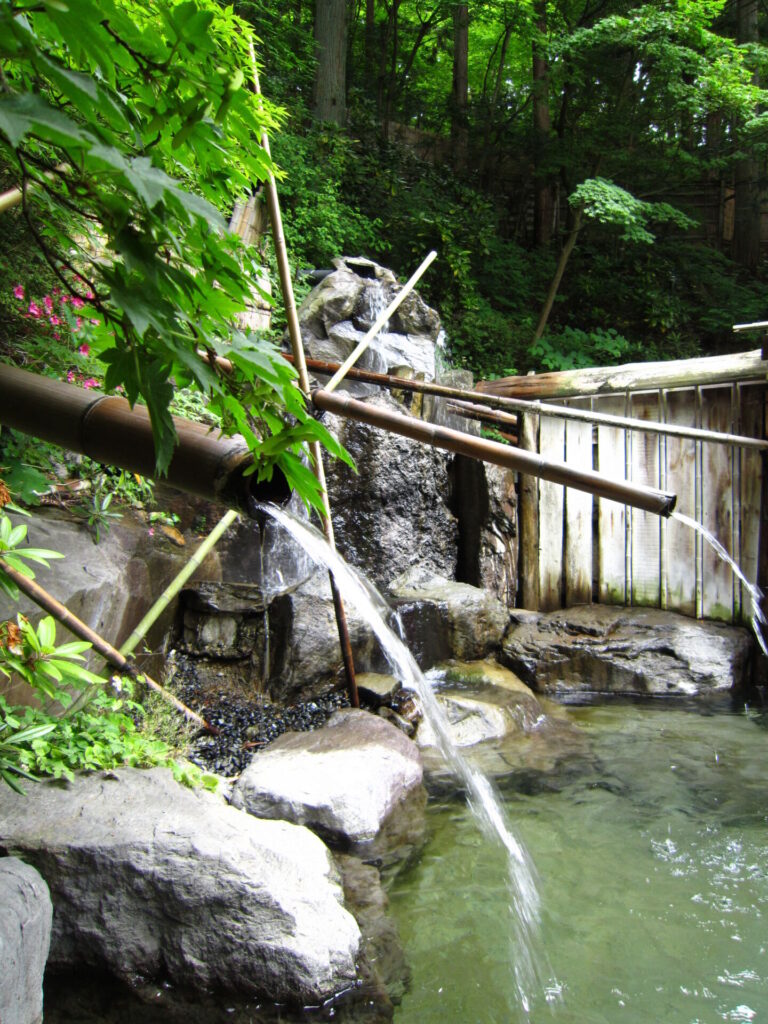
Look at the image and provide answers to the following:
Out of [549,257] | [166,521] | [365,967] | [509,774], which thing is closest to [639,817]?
[509,774]

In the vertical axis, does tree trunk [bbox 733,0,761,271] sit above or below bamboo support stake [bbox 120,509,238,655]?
above

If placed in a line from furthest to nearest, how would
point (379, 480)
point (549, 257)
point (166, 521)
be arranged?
1. point (549, 257)
2. point (379, 480)
3. point (166, 521)

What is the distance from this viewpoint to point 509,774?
4.15 meters

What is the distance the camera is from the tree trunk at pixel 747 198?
1190 cm

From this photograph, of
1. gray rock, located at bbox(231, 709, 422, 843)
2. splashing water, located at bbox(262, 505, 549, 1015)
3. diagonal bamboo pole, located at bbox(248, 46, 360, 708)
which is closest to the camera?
splashing water, located at bbox(262, 505, 549, 1015)

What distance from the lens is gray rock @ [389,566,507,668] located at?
17.9ft

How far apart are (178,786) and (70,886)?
22.5 inches

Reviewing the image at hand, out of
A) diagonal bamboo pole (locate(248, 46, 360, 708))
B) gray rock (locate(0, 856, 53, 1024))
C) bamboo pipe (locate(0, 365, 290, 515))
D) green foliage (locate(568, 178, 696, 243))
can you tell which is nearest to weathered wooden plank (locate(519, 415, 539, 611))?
diagonal bamboo pole (locate(248, 46, 360, 708))

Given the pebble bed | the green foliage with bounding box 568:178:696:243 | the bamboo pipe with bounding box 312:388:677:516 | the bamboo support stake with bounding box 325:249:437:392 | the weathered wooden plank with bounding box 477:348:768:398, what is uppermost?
the green foliage with bounding box 568:178:696:243

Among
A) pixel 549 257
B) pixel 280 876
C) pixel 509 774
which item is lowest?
pixel 509 774

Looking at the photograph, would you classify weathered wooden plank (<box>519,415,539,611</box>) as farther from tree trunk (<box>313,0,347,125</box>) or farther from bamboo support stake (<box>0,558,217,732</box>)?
tree trunk (<box>313,0,347,125</box>)

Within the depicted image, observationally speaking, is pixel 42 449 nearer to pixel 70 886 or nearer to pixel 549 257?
pixel 70 886

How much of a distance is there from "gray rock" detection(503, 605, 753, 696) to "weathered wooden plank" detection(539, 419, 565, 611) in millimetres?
461

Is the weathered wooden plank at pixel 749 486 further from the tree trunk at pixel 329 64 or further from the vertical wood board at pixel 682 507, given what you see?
the tree trunk at pixel 329 64
